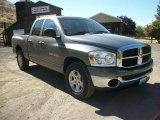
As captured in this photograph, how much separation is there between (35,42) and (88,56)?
2725mm

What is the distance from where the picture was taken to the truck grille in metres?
5.37

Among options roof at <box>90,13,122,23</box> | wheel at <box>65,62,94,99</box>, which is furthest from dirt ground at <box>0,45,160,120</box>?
roof at <box>90,13,122,23</box>

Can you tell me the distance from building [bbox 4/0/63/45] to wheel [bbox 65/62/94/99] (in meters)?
19.6

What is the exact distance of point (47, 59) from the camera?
280 inches

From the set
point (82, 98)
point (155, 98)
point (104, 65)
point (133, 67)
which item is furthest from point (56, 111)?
point (155, 98)

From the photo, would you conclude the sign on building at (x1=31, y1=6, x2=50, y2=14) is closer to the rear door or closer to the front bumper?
the rear door

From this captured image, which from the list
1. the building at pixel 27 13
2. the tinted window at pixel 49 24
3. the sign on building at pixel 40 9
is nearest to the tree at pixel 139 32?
the building at pixel 27 13

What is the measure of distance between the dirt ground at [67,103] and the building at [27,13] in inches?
733

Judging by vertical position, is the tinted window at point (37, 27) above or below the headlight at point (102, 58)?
above

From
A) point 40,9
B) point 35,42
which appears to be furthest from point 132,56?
point 40,9

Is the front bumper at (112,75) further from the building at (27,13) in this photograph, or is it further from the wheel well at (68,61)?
the building at (27,13)

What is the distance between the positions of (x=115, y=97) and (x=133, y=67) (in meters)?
0.95

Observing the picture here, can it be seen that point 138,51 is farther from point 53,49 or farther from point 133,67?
point 53,49

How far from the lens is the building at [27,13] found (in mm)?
26016
